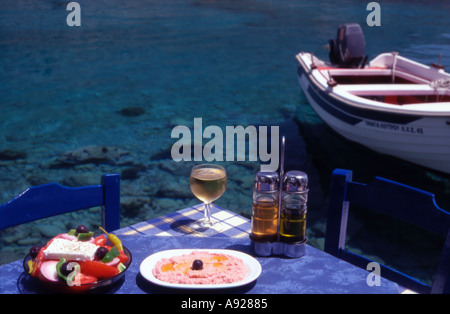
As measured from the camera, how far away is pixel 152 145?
11117 millimetres

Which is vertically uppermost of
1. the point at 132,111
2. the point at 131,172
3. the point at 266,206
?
the point at 266,206

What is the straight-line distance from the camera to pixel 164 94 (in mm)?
15789

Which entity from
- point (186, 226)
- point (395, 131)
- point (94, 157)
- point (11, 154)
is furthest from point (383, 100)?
point (11, 154)

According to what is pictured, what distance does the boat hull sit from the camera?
717 centimetres

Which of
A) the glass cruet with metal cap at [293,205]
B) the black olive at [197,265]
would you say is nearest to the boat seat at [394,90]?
the glass cruet with metal cap at [293,205]

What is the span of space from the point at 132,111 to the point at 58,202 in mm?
11531

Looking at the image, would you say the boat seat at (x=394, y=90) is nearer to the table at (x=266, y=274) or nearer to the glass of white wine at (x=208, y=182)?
the glass of white wine at (x=208, y=182)

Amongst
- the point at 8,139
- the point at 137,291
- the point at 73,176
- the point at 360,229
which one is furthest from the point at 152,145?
the point at 137,291

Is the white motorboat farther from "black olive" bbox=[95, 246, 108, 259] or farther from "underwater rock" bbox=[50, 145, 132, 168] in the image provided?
"black olive" bbox=[95, 246, 108, 259]

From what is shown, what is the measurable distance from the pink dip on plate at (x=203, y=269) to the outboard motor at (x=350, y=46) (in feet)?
30.5

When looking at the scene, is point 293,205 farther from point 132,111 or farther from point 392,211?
point 132,111

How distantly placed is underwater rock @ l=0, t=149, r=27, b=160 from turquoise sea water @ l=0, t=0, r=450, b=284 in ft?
0.19
